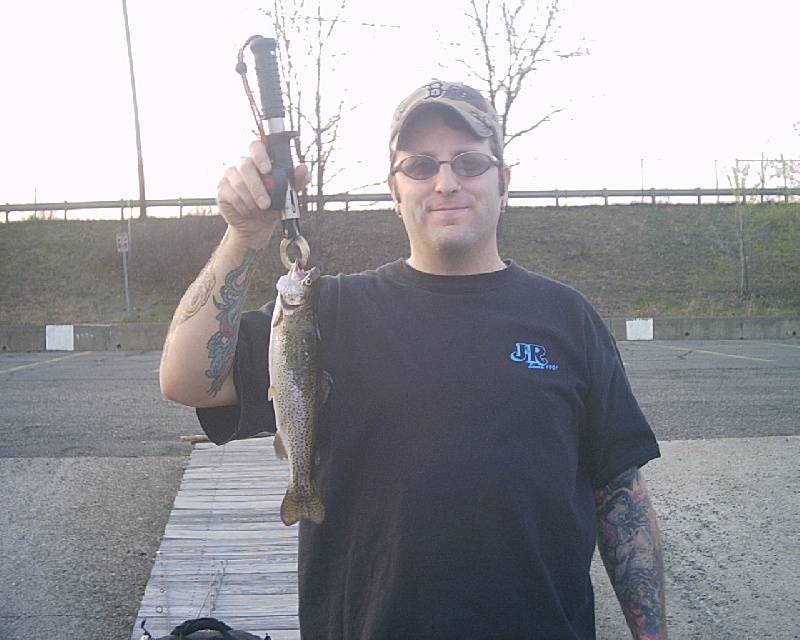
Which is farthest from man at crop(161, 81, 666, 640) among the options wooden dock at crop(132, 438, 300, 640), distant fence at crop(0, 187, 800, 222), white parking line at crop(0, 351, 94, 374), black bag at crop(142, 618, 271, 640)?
distant fence at crop(0, 187, 800, 222)

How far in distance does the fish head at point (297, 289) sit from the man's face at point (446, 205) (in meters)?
0.39

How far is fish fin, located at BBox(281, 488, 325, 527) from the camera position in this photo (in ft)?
7.32

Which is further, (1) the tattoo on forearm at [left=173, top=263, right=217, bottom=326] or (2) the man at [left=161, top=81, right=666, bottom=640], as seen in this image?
(1) the tattoo on forearm at [left=173, top=263, right=217, bottom=326]

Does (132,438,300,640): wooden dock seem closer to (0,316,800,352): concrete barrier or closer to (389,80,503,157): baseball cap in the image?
(389,80,503,157): baseball cap

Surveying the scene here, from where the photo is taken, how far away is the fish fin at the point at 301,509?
2232mm

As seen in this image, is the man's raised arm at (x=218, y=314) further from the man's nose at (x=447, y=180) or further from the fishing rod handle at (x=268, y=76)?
the man's nose at (x=447, y=180)

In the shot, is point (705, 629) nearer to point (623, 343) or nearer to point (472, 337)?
point (472, 337)

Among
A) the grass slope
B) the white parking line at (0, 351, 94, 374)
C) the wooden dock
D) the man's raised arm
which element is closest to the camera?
the man's raised arm

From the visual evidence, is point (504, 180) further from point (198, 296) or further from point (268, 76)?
point (198, 296)

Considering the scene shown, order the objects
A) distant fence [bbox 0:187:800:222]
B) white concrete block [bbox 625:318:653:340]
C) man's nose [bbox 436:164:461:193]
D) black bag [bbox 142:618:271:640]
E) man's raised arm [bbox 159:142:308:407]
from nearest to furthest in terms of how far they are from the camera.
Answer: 1. man's raised arm [bbox 159:142:308:407]
2. man's nose [bbox 436:164:461:193]
3. black bag [bbox 142:618:271:640]
4. white concrete block [bbox 625:318:653:340]
5. distant fence [bbox 0:187:800:222]

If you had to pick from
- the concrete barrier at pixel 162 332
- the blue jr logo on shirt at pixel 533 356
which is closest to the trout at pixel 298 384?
the blue jr logo on shirt at pixel 533 356

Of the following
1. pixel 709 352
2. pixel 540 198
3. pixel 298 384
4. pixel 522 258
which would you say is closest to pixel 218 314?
pixel 298 384

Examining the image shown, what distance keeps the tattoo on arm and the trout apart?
3.04ft

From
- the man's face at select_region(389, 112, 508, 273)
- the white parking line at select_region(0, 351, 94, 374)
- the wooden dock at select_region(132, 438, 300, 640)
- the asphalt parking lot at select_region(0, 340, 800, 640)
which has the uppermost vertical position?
the man's face at select_region(389, 112, 508, 273)
